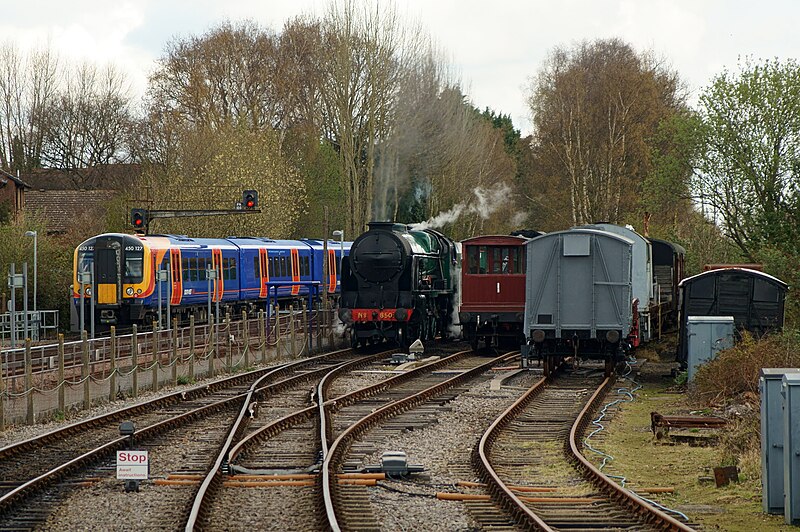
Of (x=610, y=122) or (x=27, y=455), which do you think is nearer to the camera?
(x=27, y=455)

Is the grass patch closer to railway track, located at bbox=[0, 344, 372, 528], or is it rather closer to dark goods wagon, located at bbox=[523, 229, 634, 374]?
dark goods wagon, located at bbox=[523, 229, 634, 374]

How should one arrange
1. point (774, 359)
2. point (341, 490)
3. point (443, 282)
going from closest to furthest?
point (341, 490) < point (774, 359) < point (443, 282)

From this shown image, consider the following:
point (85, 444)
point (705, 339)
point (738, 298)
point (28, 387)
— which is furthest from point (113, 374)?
point (738, 298)

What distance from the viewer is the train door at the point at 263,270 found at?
41.2m

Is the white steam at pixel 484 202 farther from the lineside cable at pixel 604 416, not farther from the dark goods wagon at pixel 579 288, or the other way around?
the dark goods wagon at pixel 579 288

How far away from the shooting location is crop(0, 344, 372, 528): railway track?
38.7 ft

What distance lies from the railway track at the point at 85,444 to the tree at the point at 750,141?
17.6m

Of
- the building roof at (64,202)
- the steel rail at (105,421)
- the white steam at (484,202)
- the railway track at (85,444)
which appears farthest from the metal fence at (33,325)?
the white steam at (484,202)

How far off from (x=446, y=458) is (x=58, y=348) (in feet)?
25.6

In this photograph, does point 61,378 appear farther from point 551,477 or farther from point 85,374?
point 551,477

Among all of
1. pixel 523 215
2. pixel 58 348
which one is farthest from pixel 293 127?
pixel 58 348

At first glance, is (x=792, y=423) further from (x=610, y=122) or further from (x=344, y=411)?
(x=610, y=122)

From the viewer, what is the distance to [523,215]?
72000mm

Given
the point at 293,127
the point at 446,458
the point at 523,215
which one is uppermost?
the point at 293,127
